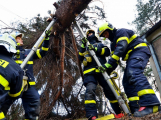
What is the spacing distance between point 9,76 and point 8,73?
4cm

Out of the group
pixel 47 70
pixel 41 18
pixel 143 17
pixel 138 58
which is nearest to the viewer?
pixel 138 58

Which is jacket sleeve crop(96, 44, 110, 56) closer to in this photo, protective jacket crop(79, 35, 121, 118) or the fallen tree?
protective jacket crop(79, 35, 121, 118)

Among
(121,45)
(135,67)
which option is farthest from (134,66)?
(121,45)

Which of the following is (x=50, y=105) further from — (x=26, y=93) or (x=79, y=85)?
(x=26, y=93)

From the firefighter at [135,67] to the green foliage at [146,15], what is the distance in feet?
19.7

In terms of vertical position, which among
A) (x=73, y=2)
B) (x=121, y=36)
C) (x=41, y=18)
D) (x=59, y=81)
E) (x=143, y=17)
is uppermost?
(x=143, y=17)

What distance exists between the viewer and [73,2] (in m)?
2.98

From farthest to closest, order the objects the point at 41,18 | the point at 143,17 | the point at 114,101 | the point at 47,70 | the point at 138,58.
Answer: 1. the point at 143,17
2. the point at 41,18
3. the point at 47,70
4. the point at 114,101
5. the point at 138,58

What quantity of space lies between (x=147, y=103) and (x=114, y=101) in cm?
112

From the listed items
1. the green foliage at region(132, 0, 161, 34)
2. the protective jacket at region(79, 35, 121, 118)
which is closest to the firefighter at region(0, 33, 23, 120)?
the protective jacket at region(79, 35, 121, 118)

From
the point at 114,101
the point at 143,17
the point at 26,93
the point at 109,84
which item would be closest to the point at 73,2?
the point at 109,84

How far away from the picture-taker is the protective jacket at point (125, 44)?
277 cm

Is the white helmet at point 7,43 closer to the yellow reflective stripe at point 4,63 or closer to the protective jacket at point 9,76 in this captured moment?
the protective jacket at point 9,76

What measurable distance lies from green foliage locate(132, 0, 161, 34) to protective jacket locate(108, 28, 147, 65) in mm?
5993
